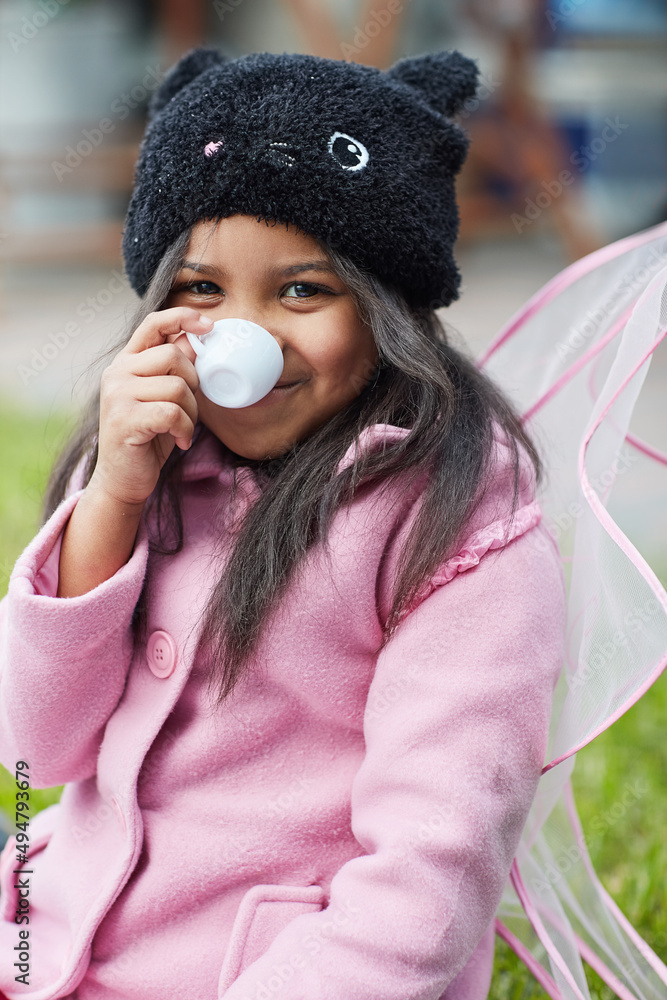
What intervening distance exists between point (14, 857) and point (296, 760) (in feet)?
1.47

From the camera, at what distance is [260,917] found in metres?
1.08

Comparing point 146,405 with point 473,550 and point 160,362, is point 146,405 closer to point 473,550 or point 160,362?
point 160,362

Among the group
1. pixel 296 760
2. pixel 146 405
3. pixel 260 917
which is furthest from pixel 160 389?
pixel 260 917

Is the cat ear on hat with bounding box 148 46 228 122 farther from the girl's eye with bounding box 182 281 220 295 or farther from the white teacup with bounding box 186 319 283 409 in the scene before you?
the white teacup with bounding box 186 319 283 409

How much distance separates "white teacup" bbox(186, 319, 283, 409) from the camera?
3.58ft

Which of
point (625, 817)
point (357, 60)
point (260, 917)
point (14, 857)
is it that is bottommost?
point (625, 817)

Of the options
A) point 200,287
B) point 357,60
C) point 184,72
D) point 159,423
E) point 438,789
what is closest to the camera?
point 438,789

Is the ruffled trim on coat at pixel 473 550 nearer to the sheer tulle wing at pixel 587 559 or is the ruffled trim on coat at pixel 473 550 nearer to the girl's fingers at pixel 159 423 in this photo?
the sheer tulle wing at pixel 587 559

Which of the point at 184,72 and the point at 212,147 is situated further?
A: the point at 184,72

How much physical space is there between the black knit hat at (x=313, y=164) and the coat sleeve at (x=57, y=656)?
368 millimetres

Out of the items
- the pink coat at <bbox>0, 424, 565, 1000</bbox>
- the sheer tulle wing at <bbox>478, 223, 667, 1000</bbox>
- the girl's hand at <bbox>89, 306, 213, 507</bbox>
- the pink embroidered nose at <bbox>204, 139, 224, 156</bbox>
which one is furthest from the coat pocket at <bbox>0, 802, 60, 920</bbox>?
the pink embroidered nose at <bbox>204, 139, 224, 156</bbox>

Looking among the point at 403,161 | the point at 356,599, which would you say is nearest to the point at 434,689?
the point at 356,599

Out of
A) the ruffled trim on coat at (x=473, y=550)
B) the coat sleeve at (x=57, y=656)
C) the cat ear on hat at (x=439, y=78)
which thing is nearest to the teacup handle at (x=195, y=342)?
the coat sleeve at (x=57, y=656)

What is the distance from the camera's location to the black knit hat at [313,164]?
3.67 feet
